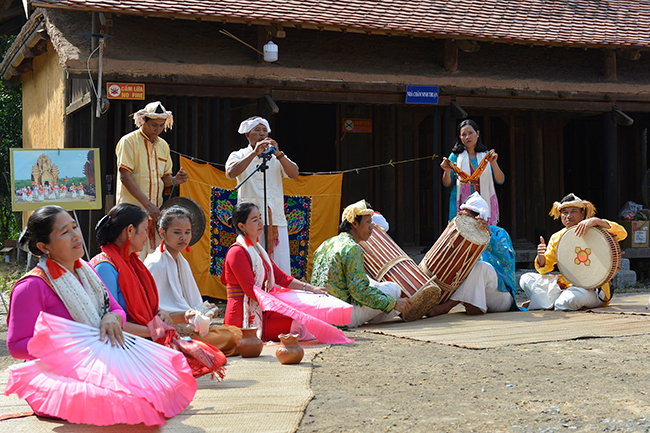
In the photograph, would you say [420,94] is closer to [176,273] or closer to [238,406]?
[176,273]

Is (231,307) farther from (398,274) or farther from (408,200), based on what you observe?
(408,200)

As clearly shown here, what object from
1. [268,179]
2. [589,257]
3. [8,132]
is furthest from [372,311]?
[8,132]

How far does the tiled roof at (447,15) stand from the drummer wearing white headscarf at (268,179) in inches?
67.9

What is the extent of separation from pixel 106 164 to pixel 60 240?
467cm

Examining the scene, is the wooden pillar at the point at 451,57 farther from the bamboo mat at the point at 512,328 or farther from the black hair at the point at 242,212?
the black hair at the point at 242,212

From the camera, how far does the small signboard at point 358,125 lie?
32.5 ft

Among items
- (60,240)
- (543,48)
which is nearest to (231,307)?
(60,240)

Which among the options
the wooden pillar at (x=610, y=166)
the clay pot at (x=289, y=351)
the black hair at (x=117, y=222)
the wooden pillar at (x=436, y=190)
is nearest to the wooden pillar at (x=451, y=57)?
the wooden pillar at (x=436, y=190)

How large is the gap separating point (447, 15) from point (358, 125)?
6.77 feet

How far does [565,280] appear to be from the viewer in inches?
257

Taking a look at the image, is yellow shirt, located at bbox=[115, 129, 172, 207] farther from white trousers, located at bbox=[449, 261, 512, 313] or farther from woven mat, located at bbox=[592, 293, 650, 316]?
woven mat, located at bbox=[592, 293, 650, 316]

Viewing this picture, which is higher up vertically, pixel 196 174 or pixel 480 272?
pixel 196 174

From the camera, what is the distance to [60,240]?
3.02 m

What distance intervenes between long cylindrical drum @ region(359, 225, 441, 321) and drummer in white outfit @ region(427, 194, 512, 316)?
0.89 feet
